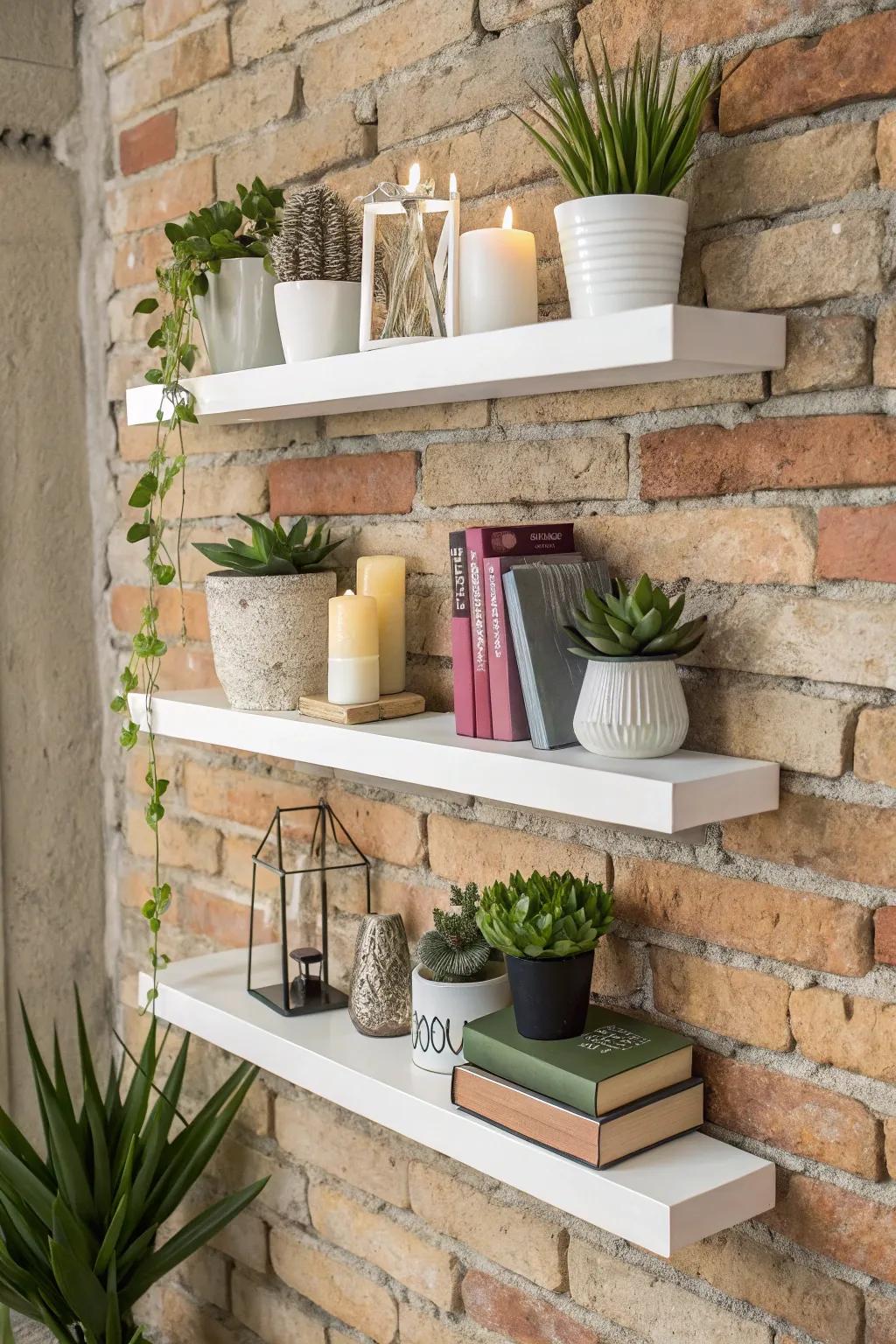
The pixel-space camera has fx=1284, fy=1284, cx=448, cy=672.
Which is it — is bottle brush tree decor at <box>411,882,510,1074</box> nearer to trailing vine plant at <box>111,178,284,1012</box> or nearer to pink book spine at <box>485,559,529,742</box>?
pink book spine at <box>485,559,529,742</box>

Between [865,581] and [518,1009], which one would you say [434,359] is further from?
[518,1009]

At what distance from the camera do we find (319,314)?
1.26 m

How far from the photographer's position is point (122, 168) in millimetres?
1793

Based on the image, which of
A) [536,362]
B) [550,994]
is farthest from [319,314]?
[550,994]

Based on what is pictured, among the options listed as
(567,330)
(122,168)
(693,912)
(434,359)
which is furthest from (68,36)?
(693,912)

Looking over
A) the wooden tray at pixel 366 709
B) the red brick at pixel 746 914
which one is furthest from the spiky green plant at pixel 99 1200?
the red brick at pixel 746 914

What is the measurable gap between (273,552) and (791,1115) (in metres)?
0.75

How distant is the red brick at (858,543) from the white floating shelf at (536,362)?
0.13m

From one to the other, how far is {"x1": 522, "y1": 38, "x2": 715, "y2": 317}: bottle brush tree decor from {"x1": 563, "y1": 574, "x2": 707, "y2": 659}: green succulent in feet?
0.73

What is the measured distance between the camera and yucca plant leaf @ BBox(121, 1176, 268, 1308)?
1473 mm

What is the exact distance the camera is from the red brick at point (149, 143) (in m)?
1.69

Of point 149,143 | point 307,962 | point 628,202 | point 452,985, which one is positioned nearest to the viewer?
point 628,202

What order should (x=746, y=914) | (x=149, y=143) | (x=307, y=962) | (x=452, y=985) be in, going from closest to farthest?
(x=746, y=914) < (x=452, y=985) < (x=307, y=962) < (x=149, y=143)

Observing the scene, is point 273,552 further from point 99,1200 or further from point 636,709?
point 99,1200
